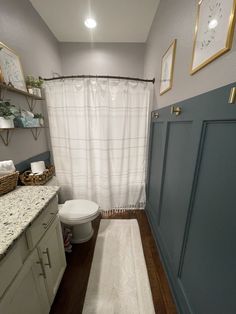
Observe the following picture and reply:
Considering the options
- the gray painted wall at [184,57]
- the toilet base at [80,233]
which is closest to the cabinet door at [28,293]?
the toilet base at [80,233]

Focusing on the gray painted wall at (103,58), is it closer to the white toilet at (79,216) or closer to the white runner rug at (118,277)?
the white toilet at (79,216)

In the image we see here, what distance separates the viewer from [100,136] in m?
1.75

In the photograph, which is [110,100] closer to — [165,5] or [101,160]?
[101,160]

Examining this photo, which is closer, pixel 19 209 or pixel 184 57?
pixel 19 209

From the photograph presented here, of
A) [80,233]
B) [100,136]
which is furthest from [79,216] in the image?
[100,136]

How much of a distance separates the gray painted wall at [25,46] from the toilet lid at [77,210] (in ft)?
2.24

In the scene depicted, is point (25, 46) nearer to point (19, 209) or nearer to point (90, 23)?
point (90, 23)

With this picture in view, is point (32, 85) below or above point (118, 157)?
above

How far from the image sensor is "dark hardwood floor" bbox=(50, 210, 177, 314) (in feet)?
3.34

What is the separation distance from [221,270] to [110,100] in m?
1.69

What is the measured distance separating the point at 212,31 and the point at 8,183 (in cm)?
150

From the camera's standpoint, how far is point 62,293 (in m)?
1.10

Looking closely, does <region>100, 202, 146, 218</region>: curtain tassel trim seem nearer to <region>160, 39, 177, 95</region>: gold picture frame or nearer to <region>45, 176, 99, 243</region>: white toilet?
<region>45, 176, 99, 243</region>: white toilet

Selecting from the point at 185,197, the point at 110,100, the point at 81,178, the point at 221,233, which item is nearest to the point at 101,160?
the point at 81,178
